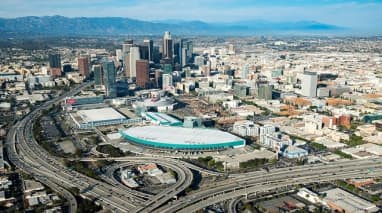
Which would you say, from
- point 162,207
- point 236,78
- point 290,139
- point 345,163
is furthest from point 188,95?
point 162,207

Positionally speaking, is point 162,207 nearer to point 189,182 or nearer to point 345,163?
point 189,182

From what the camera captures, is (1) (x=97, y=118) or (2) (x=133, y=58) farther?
(2) (x=133, y=58)

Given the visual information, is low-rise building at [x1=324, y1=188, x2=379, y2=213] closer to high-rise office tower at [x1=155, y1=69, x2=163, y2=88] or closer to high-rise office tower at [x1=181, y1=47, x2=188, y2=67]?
high-rise office tower at [x1=155, y1=69, x2=163, y2=88]

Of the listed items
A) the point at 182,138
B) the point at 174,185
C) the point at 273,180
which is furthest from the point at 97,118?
the point at 273,180

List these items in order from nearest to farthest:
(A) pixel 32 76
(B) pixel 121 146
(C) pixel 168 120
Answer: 1. (B) pixel 121 146
2. (C) pixel 168 120
3. (A) pixel 32 76

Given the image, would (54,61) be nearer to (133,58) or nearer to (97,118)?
(133,58)

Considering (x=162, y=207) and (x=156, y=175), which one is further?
(x=156, y=175)

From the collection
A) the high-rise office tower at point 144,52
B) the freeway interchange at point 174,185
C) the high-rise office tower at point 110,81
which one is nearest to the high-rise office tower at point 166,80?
the high-rise office tower at point 110,81
